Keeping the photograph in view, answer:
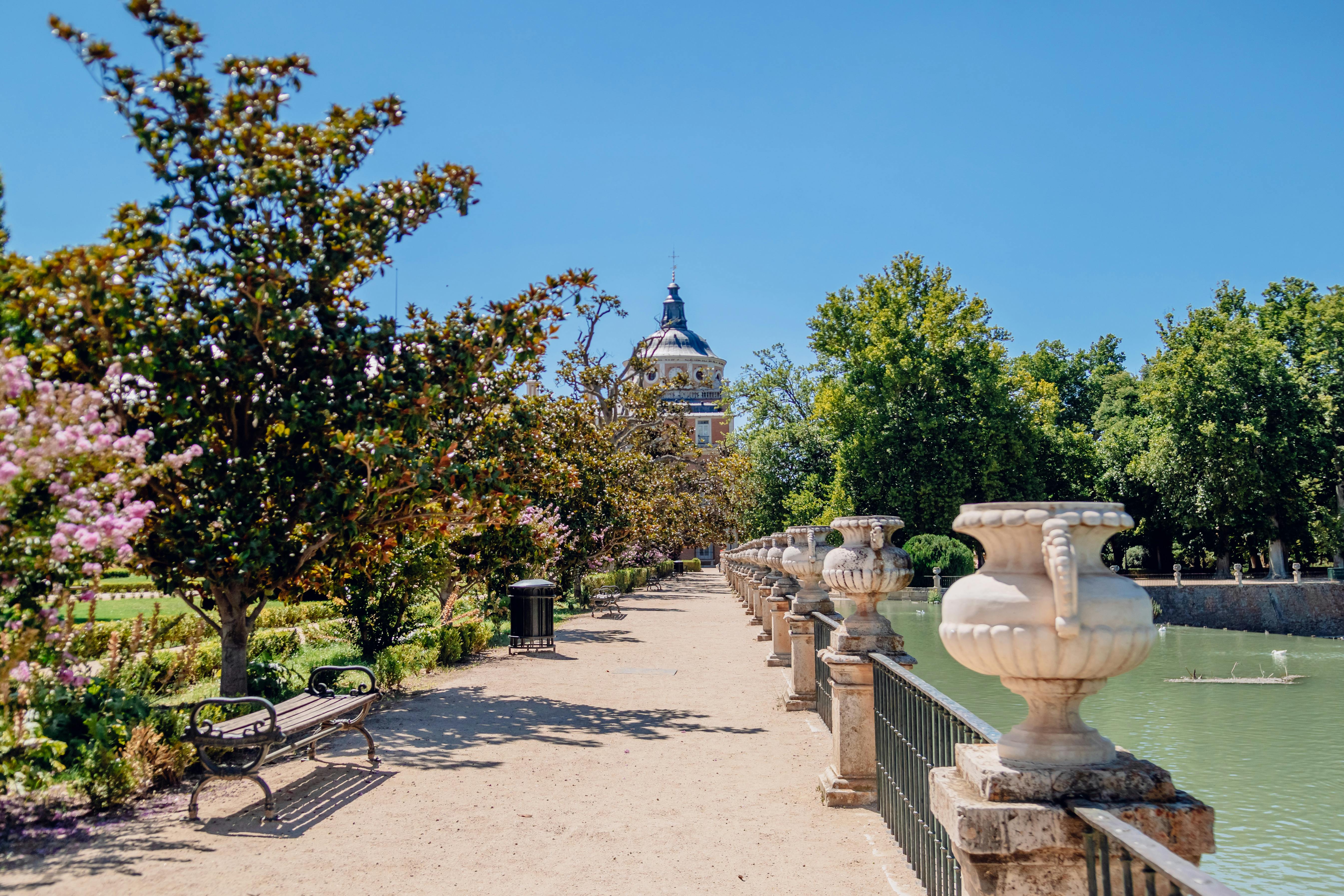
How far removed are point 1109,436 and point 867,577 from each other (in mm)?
44528

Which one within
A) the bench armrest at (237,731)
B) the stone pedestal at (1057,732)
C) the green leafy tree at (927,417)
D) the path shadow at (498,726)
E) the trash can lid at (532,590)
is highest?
the green leafy tree at (927,417)

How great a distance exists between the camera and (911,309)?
41469 millimetres

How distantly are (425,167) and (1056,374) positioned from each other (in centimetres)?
5381

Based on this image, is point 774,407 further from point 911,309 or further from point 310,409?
point 310,409

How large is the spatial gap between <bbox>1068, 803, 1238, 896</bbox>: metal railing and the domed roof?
88.0m

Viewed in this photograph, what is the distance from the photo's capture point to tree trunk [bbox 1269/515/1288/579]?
128ft

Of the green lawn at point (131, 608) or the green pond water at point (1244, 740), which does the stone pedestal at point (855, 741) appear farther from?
the green lawn at point (131, 608)

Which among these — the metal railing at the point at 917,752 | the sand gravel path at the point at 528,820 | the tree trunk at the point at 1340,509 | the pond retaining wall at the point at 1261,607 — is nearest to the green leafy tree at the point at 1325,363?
the tree trunk at the point at 1340,509

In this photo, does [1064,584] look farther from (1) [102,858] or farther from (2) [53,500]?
(2) [53,500]

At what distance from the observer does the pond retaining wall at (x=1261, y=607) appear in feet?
109

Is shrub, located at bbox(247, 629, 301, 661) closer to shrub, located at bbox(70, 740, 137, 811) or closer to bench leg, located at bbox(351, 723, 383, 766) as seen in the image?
bench leg, located at bbox(351, 723, 383, 766)

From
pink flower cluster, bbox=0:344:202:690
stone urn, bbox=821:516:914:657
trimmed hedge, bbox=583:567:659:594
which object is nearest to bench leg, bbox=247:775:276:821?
pink flower cluster, bbox=0:344:202:690

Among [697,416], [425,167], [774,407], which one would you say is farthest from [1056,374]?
[425,167]

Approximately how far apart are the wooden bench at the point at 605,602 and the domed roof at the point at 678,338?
61.5 metres
